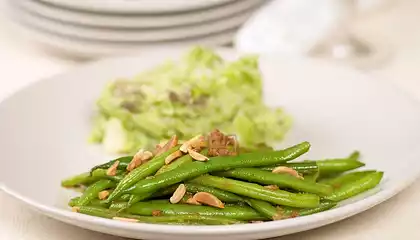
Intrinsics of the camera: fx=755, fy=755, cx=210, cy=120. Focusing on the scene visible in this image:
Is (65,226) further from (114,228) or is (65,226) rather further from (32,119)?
(32,119)

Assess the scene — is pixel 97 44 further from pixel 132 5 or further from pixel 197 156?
pixel 197 156

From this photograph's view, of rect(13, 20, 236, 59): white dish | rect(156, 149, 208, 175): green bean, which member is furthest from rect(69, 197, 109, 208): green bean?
rect(13, 20, 236, 59): white dish

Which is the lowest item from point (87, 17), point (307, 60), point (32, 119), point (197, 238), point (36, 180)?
point (197, 238)

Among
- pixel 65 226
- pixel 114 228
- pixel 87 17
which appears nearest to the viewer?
pixel 114 228

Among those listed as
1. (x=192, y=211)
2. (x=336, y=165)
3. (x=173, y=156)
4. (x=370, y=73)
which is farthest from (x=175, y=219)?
(x=370, y=73)

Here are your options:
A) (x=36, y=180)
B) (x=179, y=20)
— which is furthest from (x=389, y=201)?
(x=179, y=20)

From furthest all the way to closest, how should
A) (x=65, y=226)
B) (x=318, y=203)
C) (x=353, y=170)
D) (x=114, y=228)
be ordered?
1. (x=353, y=170)
2. (x=65, y=226)
3. (x=318, y=203)
4. (x=114, y=228)

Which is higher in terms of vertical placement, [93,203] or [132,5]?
[132,5]

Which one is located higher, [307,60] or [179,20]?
[179,20]
